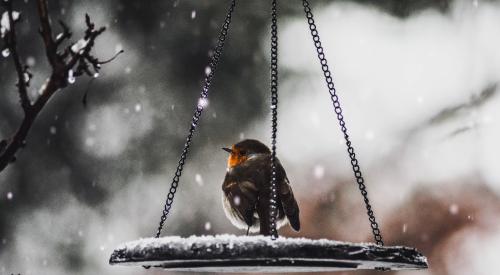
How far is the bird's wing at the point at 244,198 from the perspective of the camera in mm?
2699

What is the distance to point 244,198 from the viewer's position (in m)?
2.73

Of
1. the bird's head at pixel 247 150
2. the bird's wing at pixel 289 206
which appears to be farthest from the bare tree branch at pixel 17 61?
the bird's head at pixel 247 150

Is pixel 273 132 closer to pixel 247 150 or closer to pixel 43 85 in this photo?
pixel 43 85

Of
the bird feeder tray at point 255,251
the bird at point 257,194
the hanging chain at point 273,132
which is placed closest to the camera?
the bird feeder tray at point 255,251

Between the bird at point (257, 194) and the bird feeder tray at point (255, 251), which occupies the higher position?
the bird at point (257, 194)

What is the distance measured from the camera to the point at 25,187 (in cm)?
919

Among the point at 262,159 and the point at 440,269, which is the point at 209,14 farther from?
the point at 262,159

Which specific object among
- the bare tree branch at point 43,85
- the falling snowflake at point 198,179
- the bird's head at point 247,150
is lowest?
the bare tree branch at point 43,85

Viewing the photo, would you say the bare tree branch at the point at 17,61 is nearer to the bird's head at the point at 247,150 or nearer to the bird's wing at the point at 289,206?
the bird's wing at the point at 289,206

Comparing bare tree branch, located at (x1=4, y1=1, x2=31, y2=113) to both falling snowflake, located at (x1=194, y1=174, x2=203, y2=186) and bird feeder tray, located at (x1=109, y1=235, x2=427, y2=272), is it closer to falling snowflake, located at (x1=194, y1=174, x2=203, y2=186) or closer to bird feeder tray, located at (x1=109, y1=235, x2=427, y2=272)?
bird feeder tray, located at (x1=109, y1=235, x2=427, y2=272)

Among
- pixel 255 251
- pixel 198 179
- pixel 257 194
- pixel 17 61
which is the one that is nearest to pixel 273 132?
pixel 257 194

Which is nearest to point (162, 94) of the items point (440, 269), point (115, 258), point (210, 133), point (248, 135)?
point (210, 133)

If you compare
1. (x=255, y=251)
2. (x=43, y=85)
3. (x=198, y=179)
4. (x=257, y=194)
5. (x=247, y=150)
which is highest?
(x=198, y=179)

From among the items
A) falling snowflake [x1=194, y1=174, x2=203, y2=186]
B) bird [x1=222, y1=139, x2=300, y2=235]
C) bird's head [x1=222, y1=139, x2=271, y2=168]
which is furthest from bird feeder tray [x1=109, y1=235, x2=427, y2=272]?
falling snowflake [x1=194, y1=174, x2=203, y2=186]
